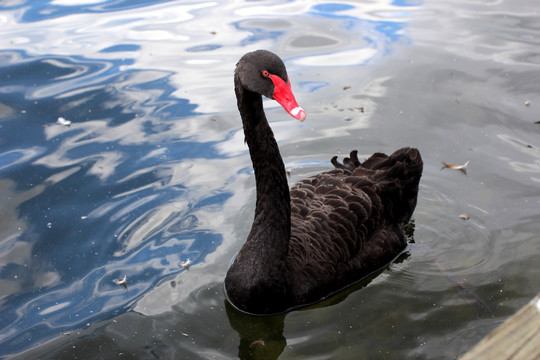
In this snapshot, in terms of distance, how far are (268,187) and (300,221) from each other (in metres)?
0.58

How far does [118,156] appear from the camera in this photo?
6.08 meters

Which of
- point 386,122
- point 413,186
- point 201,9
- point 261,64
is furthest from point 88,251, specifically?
point 201,9

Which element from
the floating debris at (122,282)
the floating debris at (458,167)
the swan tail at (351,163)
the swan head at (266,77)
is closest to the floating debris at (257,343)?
the floating debris at (122,282)

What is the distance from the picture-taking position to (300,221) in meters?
4.46

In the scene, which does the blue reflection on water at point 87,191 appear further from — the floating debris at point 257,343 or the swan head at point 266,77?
the swan head at point 266,77

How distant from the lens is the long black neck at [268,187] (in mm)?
3832

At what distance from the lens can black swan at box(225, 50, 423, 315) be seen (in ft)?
12.2

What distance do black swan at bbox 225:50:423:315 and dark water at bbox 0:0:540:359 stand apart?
181mm

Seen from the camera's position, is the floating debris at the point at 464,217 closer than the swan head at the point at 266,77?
No

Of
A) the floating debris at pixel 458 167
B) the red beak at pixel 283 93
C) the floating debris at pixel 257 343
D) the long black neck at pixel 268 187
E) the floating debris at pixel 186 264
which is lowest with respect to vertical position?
the floating debris at pixel 257 343

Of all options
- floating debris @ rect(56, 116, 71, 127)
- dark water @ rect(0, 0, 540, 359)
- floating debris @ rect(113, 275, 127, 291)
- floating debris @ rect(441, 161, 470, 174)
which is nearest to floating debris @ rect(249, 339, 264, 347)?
dark water @ rect(0, 0, 540, 359)

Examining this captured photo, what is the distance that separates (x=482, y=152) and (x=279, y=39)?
386 centimetres

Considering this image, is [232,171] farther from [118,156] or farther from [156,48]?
[156,48]

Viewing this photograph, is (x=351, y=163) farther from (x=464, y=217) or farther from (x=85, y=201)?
(x=85, y=201)
